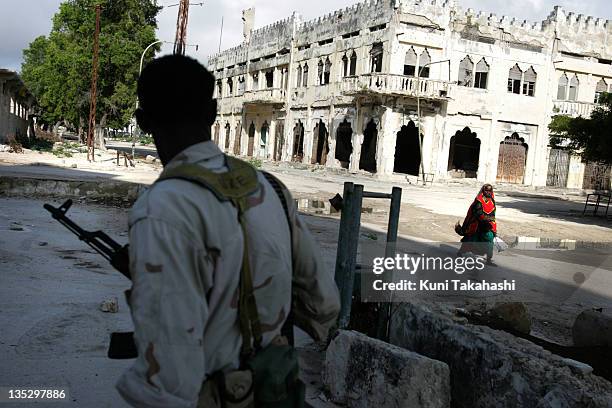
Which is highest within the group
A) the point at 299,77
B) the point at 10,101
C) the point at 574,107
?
the point at 299,77

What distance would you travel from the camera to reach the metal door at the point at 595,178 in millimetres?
31812

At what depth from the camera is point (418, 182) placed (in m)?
27.3

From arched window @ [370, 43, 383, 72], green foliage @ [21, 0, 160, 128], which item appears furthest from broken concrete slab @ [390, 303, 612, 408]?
green foliage @ [21, 0, 160, 128]

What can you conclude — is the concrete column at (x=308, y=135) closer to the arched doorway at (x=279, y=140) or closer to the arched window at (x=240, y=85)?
the arched doorway at (x=279, y=140)

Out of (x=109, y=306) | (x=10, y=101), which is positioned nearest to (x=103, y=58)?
(x=10, y=101)

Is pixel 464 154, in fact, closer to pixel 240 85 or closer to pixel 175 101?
pixel 240 85

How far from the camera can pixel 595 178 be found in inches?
1259

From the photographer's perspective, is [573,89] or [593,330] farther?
[573,89]

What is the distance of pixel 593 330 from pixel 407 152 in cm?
2875

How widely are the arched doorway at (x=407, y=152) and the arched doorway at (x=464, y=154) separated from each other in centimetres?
175

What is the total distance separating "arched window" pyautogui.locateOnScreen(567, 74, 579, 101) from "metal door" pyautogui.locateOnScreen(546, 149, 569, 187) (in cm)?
294

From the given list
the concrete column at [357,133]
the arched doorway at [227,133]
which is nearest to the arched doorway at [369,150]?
the concrete column at [357,133]

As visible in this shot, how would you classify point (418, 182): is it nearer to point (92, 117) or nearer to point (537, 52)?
point (537, 52)

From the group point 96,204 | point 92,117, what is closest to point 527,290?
point 96,204
